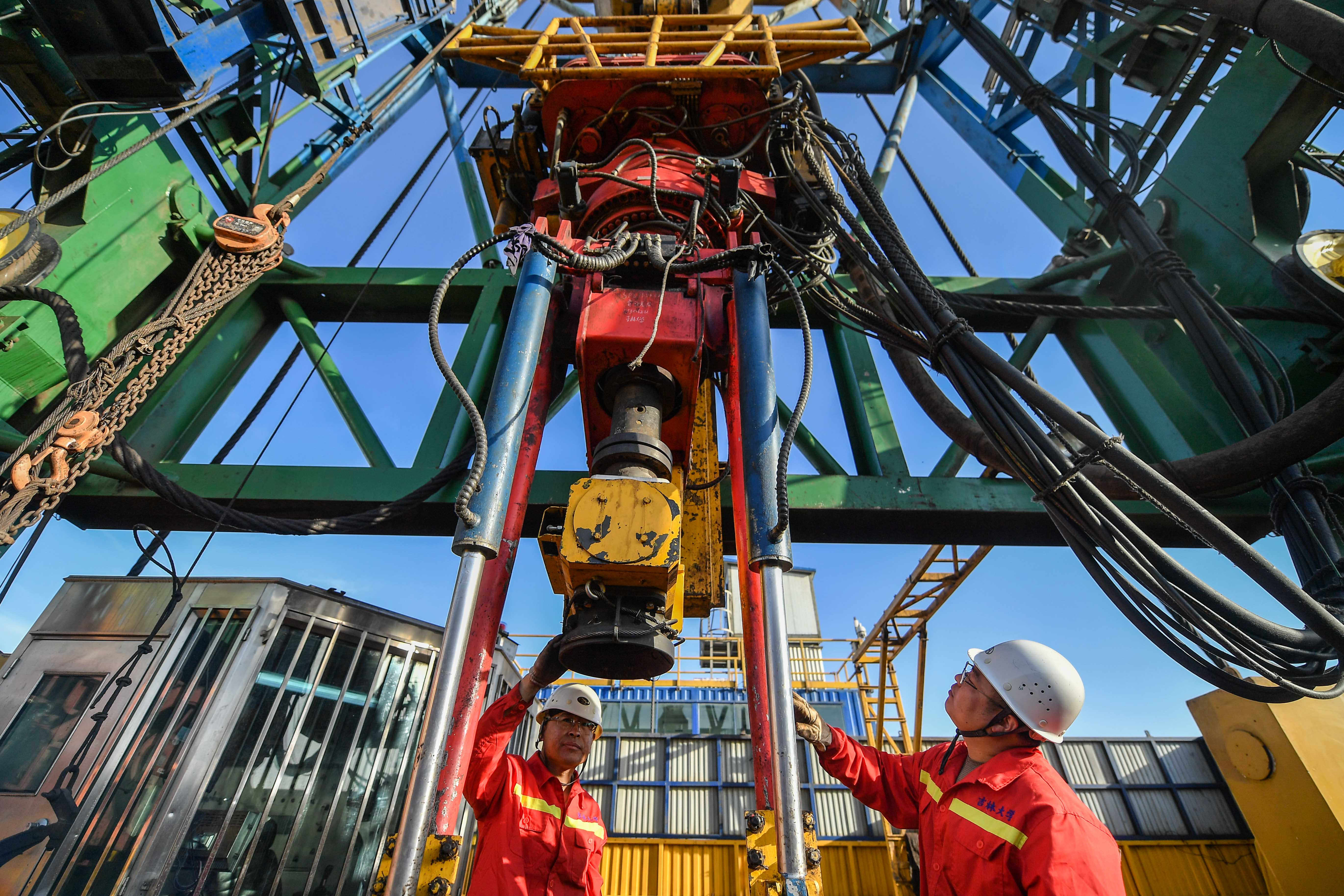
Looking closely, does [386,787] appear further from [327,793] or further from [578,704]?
[578,704]

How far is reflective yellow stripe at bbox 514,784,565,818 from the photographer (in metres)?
2.80

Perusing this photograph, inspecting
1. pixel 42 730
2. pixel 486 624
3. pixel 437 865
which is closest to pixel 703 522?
pixel 486 624

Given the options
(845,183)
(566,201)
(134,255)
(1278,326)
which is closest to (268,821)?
(134,255)

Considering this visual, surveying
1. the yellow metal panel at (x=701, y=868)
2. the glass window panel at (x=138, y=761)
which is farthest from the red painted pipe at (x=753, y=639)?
the yellow metal panel at (x=701, y=868)

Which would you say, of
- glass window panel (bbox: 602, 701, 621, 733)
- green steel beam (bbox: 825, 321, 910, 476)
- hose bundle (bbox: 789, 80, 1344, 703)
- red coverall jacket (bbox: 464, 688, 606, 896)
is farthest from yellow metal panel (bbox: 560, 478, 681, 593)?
glass window panel (bbox: 602, 701, 621, 733)

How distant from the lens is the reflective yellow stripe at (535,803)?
280 cm

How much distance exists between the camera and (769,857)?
5.43ft

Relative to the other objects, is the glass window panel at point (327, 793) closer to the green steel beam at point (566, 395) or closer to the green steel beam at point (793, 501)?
the green steel beam at point (793, 501)

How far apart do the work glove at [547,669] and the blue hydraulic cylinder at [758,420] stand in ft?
2.47

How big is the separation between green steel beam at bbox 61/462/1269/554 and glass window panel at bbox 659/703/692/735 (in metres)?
7.06

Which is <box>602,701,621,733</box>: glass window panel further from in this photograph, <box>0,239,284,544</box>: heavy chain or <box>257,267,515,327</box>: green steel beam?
<box>0,239,284,544</box>: heavy chain

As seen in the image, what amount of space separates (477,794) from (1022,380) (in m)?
2.58

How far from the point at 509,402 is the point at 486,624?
0.70 m

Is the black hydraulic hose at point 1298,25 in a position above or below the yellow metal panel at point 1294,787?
above
